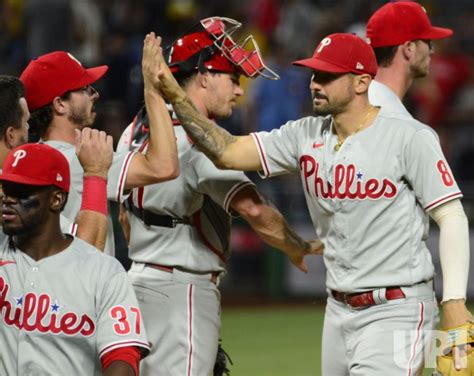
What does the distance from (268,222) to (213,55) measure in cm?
87

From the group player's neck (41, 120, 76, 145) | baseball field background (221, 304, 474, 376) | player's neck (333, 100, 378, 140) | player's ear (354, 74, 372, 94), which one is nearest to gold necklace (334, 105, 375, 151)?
player's neck (333, 100, 378, 140)

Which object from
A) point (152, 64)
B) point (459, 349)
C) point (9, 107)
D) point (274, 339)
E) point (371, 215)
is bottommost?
point (274, 339)

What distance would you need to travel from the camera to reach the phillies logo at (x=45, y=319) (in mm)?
4504

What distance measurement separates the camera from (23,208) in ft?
14.9

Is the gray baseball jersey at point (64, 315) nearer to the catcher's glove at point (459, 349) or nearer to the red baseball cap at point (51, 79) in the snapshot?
the red baseball cap at point (51, 79)

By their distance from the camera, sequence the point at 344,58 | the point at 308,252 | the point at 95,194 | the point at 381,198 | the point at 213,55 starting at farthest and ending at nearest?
the point at 308,252 → the point at 213,55 → the point at 344,58 → the point at 381,198 → the point at 95,194

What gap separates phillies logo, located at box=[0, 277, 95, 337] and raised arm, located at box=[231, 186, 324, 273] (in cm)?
145

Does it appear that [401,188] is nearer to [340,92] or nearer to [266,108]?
[340,92]

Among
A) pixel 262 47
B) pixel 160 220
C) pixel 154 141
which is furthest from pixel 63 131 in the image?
pixel 262 47

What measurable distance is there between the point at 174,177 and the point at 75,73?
72 centimetres

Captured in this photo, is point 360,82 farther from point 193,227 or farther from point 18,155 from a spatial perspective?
point 18,155

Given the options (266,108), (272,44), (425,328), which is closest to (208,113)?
(425,328)

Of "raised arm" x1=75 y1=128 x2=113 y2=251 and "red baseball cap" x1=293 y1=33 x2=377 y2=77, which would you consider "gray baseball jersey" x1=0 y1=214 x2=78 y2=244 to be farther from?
"red baseball cap" x1=293 y1=33 x2=377 y2=77

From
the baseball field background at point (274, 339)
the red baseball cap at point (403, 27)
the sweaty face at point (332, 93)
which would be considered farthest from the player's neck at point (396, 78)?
the baseball field background at point (274, 339)
